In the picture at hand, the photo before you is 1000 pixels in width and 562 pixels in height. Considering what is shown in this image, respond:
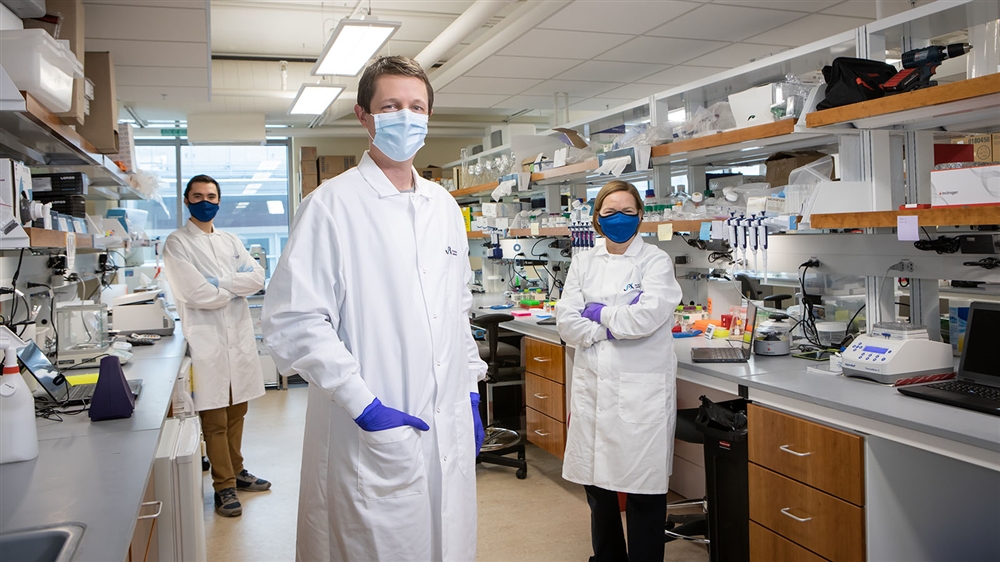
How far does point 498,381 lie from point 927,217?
2.88 metres

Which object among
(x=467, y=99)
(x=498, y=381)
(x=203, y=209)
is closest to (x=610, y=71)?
(x=467, y=99)

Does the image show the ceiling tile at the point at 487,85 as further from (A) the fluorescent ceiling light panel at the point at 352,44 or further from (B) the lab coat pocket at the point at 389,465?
(B) the lab coat pocket at the point at 389,465

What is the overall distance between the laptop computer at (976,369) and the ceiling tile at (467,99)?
5210mm

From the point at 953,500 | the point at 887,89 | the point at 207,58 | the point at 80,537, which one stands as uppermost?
the point at 207,58

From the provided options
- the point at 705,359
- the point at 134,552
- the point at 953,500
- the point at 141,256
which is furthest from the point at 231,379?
the point at 141,256

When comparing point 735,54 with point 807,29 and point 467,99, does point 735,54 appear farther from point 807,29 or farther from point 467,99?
point 467,99

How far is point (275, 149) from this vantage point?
29.8 feet

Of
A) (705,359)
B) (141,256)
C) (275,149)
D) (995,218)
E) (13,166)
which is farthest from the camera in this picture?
(275,149)

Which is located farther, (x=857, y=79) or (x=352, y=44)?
(x=352, y=44)

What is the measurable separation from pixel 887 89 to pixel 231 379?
10.9 ft

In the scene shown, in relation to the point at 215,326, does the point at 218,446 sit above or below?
below

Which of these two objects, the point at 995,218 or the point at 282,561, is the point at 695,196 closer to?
the point at 995,218

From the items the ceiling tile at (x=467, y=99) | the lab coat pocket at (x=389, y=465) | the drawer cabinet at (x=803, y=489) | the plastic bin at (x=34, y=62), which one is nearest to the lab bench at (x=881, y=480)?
the drawer cabinet at (x=803, y=489)

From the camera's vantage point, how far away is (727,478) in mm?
2629
